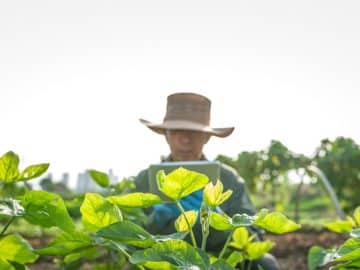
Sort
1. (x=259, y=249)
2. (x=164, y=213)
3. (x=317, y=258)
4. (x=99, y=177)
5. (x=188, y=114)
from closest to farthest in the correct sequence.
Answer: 1. (x=317, y=258)
2. (x=99, y=177)
3. (x=259, y=249)
4. (x=164, y=213)
5. (x=188, y=114)

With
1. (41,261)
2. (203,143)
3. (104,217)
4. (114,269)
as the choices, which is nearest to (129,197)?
(104,217)

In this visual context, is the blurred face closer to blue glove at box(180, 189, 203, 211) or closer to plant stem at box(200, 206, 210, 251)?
blue glove at box(180, 189, 203, 211)

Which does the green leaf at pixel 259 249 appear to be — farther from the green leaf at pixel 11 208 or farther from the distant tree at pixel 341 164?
the distant tree at pixel 341 164

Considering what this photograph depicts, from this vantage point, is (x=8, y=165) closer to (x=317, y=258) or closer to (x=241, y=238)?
(x=317, y=258)

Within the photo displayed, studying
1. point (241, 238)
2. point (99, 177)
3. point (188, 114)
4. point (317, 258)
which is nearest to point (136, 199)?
point (317, 258)

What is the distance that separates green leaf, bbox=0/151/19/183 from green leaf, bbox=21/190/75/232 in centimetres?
5

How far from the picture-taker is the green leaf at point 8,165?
710mm

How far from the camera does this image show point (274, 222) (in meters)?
0.66

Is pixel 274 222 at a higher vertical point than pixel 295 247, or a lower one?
higher

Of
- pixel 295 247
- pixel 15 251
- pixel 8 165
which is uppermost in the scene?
pixel 8 165

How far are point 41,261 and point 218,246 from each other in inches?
166

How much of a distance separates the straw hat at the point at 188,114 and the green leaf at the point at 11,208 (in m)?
1.69

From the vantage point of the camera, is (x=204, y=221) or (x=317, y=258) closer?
(x=204, y=221)

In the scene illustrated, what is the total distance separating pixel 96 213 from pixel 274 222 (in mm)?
200
